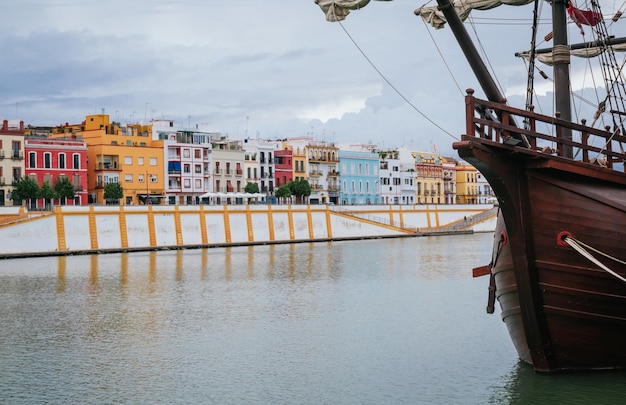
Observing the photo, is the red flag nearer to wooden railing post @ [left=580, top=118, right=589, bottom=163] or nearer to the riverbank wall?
wooden railing post @ [left=580, top=118, right=589, bottom=163]

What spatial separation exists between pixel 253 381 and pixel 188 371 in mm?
1954

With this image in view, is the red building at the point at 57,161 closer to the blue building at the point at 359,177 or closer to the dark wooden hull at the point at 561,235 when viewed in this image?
the blue building at the point at 359,177

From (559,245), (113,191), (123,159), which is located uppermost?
(123,159)

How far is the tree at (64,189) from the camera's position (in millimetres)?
80438

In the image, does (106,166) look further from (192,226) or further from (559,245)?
(559,245)

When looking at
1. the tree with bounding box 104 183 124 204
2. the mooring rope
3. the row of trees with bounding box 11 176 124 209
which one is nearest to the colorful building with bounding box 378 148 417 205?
the tree with bounding box 104 183 124 204

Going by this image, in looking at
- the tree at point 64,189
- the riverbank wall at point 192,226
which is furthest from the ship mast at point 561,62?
the tree at point 64,189

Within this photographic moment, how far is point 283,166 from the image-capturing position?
10819 centimetres

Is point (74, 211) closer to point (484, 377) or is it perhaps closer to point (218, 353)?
point (218, 353)

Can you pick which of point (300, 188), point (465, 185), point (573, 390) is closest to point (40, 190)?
point (300, 188)

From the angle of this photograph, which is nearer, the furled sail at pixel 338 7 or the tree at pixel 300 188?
the furled sail at pixel 338 7

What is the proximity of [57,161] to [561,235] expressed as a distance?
73.5 m

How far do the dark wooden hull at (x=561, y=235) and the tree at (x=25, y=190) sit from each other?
222ft

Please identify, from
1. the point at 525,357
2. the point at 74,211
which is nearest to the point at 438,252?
the point at 74,211
